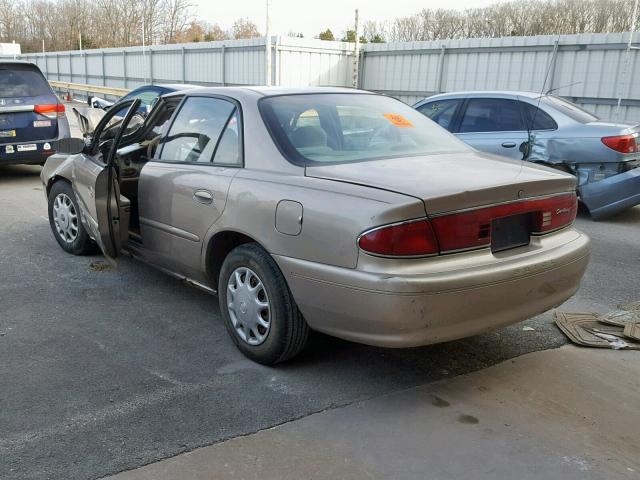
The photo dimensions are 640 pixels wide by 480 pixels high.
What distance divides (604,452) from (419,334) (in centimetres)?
97

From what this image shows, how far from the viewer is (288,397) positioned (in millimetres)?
3262

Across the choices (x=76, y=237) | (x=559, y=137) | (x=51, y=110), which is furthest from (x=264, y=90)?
(x=51, y=110)

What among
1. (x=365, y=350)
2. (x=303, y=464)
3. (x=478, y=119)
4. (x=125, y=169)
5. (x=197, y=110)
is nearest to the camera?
(x=303, y=464)

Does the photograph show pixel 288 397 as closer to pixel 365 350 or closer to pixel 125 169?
pixel 365 350

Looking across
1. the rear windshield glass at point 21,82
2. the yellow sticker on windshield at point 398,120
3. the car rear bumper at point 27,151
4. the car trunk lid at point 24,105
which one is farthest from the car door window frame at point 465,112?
the rear windshield glass at point 21,82

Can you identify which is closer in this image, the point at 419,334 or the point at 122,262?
the point at 419,334

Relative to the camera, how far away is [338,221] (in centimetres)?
301

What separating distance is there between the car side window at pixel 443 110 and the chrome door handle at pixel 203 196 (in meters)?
5.30

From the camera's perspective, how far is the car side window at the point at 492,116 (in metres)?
8.09

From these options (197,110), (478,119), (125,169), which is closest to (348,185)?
(197,110)

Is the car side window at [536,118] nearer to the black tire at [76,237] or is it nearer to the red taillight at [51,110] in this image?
the black tire at [76,237]

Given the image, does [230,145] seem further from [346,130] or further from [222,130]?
[346,130]

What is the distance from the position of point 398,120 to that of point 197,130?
138cm

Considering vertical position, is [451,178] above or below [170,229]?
above
